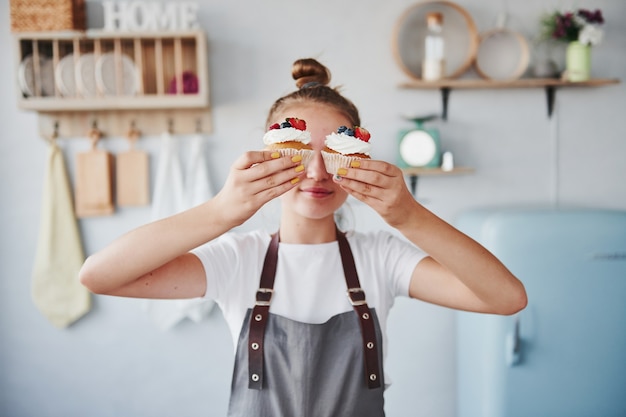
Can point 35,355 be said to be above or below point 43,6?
below

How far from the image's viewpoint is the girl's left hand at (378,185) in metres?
0.96

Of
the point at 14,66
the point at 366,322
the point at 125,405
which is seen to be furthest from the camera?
the point at 125,405

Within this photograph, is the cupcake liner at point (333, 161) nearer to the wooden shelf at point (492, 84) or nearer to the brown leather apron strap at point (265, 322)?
the brown leather apron strap at point (265, 322)

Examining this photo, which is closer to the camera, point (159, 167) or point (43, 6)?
point (43, 6)

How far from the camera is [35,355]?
2432 millimetres

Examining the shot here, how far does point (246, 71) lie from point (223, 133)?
0.33 m

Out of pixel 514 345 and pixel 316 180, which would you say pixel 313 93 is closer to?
pixel 316 180

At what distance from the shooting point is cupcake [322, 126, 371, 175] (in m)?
1.12

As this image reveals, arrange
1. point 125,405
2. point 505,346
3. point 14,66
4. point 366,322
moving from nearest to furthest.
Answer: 1. point 366,322
2. point 505,346
3. point 14,66
4. point 125,405

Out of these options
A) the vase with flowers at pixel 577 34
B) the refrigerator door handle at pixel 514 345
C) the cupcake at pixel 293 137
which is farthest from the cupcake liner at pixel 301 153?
the vase with flowers at pixel 577 34

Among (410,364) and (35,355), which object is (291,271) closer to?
(410,364)

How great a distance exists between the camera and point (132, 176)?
239 cm

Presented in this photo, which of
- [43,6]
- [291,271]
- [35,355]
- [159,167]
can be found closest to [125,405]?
[35,355]

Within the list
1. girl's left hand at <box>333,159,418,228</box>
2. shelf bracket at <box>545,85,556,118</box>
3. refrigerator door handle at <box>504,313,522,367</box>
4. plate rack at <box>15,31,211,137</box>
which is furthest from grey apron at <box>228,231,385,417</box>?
shelf bracket at <box>545,85,556,118</box>
